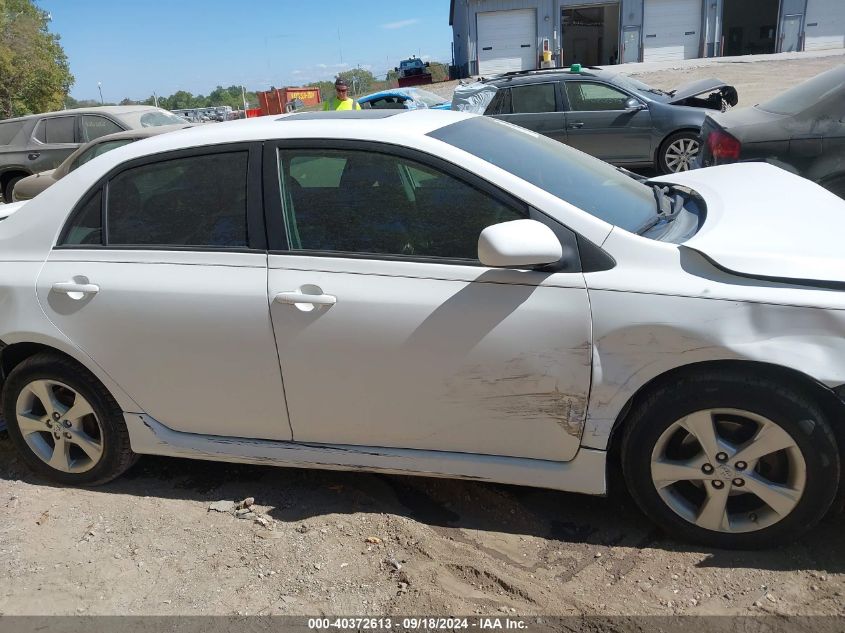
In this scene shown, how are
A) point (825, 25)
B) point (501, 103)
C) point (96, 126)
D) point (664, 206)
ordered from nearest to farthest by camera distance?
point (664, 206) < point (501, 103) < point (96, 126) < point (825, 25)

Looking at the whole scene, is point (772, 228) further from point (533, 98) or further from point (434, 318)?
point (533, 98)

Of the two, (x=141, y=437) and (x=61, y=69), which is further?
(x=61, y=69)

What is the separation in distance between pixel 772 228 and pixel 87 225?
116 inches

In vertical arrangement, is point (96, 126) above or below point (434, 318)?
above

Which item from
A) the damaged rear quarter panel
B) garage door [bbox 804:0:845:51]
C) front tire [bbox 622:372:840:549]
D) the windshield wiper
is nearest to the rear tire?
the windshield wiper

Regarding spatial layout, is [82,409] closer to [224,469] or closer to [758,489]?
[224,469]

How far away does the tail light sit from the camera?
18.7 ft

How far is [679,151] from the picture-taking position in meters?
10.2

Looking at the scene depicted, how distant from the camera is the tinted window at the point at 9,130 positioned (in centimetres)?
1256

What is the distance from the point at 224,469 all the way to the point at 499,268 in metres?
1.91

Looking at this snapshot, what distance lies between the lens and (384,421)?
2912mm

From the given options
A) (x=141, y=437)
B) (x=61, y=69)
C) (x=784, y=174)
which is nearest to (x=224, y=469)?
(x=141, y=437)

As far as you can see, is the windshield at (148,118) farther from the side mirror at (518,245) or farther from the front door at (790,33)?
the front door at (790,33)

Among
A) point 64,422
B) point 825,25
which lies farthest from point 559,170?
point 825,25
